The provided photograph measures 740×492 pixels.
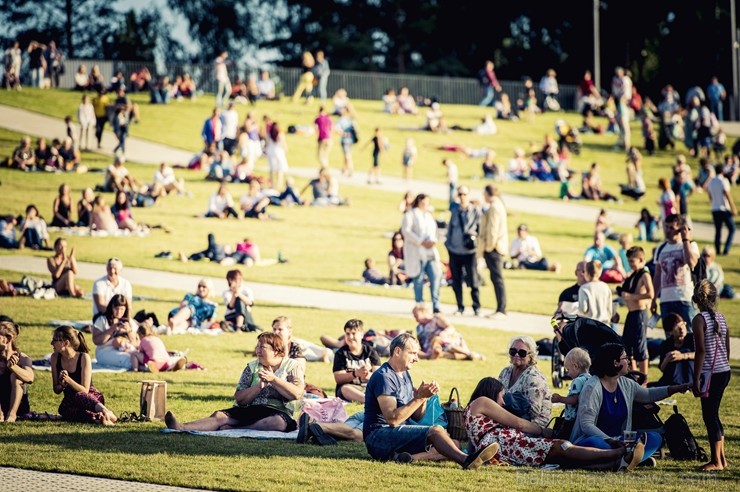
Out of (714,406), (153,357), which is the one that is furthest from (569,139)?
(714,406)

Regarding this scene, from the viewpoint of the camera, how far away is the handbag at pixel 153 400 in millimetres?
11031

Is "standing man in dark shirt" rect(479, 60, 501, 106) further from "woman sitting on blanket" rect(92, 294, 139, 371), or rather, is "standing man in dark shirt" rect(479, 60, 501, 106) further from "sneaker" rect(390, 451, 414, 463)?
"sneaker" rect(390, 451, 414, 463)

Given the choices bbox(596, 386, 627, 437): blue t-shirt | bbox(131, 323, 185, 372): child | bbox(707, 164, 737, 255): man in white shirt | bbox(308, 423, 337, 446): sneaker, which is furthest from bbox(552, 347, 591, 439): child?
bbox(707, 164, 737, 255): man in white shirt

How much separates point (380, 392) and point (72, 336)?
3.03 metres

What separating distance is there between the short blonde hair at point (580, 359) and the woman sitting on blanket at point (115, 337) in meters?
5.92

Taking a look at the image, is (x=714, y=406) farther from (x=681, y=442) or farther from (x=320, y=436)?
(x=320, y=436)

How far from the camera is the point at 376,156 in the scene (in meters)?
32.9

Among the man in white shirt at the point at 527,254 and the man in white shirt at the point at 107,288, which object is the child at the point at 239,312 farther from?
the man in white shirt at the point at 527,254

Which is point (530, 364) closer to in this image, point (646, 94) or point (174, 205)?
point (174, 205)

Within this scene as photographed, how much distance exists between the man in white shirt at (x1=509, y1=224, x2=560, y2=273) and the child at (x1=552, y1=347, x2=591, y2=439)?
13.9 metres

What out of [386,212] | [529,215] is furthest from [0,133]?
[529,215]

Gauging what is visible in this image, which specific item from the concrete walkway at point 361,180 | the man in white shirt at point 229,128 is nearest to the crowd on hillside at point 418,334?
the man in white shirt at point 229,128

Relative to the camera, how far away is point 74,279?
18844 mm

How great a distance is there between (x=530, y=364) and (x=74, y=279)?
35.5ft
